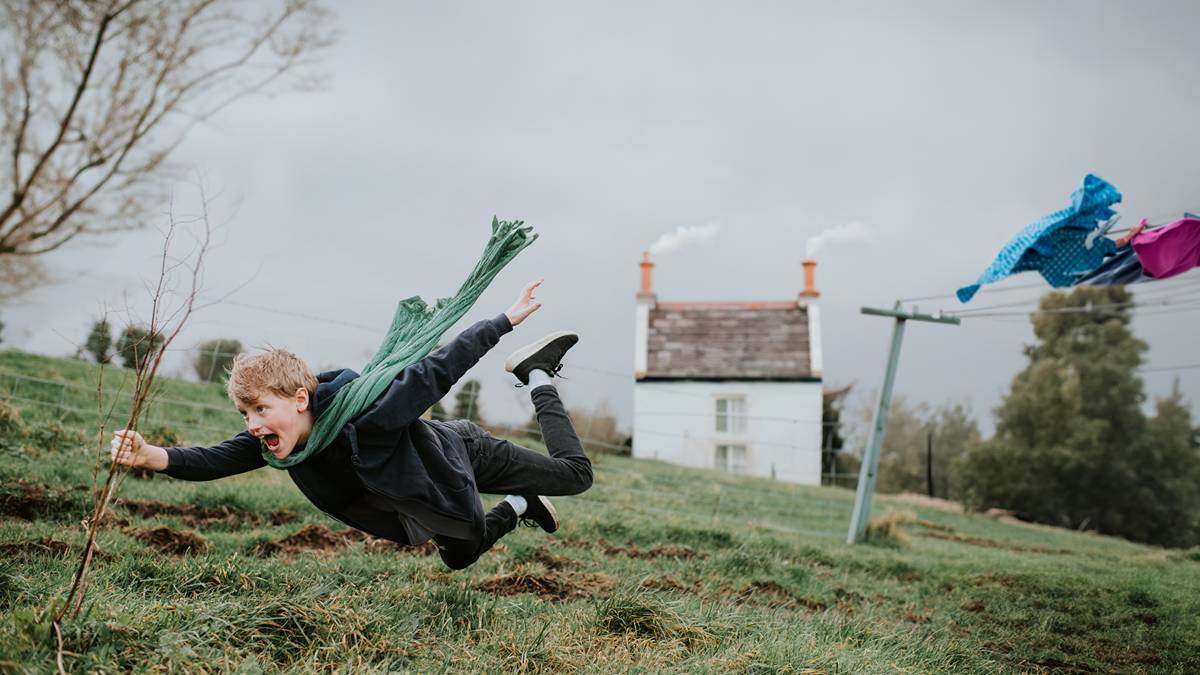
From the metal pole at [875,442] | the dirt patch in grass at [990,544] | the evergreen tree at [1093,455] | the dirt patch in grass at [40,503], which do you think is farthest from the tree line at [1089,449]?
the dirt patch in grass at [40,503]

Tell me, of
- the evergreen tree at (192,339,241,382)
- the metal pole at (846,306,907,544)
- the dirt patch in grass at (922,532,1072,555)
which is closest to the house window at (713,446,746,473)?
the dirt patch in grass at (922,532,1072,555)

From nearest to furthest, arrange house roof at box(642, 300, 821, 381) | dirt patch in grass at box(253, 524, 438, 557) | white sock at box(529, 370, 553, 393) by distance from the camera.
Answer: white sock at box(529, 370, 553, 393)
dirt patch in grass at box(253, 524, 438, 557)
house roof at box(642, 300, 821, 381)

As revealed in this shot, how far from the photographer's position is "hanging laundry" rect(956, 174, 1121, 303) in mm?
6691

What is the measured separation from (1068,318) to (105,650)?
28558 millimetres

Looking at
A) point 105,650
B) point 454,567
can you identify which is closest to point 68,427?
point 454,567

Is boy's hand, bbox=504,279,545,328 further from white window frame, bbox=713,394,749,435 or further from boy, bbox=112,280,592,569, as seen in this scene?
white window frame, bbox=713,394,749,435

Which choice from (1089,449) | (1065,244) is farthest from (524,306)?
(1089,449)

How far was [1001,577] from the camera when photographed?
6.69 metres

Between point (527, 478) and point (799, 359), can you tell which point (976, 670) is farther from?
point (799, 359)

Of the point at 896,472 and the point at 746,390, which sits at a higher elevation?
the point at 746,390

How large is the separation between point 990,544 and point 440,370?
39.4ft

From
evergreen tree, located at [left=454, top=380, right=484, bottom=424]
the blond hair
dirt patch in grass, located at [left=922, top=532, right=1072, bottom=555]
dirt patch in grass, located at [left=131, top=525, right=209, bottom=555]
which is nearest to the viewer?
the blond hair

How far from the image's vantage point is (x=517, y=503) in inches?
175

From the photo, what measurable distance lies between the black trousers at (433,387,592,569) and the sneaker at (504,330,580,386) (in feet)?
0.79
